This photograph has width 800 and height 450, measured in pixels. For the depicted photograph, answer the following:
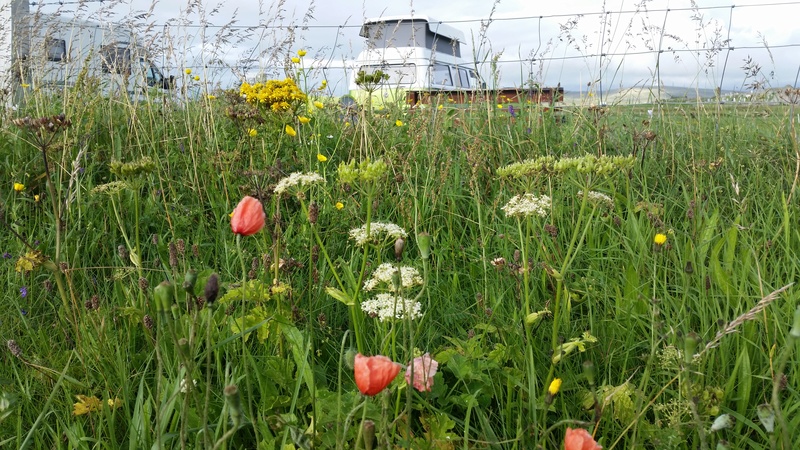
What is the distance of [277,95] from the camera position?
9.88 ft

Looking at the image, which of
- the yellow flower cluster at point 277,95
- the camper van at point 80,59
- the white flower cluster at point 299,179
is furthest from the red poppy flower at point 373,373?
the camper van at point 80,59

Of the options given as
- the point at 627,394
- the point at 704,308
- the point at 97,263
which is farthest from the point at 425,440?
the point at 97,263

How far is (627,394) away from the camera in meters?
1.53

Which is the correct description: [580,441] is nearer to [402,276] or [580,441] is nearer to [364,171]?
[402,276]

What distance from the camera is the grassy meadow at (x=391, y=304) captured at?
4.58 feet

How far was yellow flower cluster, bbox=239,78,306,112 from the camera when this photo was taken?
9.83 feet

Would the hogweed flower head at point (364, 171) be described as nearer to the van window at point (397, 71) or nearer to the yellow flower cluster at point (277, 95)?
the van window at point (397, 71)

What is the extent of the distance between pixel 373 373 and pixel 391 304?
2.26 feet

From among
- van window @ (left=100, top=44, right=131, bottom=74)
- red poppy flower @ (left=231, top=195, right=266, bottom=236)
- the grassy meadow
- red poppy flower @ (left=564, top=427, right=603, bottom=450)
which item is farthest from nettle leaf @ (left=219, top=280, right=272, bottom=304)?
van window @ (left=100, top=44, right=131, bottom=74)

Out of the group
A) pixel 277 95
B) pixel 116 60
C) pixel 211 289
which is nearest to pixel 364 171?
pixel 211 289

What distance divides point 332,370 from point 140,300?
62 cm

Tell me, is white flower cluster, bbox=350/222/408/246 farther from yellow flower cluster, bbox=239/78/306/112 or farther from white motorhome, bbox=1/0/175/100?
white motorhome, bbox=1/0/175/100

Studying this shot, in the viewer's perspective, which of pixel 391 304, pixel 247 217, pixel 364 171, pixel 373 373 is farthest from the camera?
pixel 364 171

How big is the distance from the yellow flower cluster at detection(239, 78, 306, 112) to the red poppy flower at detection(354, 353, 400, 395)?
2.29 meters
